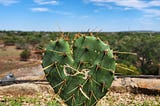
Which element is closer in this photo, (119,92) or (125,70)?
(119,92)

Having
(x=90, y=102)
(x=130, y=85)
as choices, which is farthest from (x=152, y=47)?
(x=90, y=102)

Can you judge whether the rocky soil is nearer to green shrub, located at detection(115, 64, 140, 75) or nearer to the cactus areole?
green shrub, located at detection(115, 64, 140, 75)

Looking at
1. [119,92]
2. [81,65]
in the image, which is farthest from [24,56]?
[81,65]

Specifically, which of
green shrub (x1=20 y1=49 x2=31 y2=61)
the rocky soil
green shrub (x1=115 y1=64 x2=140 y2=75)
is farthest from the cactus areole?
green shrub (x1=20 y1=49 x2=31 y2=61)

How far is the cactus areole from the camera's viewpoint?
12.6 ft

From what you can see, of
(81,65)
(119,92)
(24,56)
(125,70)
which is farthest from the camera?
(24,56)

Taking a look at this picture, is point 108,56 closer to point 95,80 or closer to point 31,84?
point 95,80

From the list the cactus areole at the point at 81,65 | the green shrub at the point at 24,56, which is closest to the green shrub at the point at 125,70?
the cactus areole at the point at 81,65

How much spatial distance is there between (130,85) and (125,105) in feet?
5.93

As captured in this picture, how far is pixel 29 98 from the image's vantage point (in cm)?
784

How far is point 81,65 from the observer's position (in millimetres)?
3871

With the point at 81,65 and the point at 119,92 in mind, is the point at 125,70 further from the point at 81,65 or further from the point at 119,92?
the point at 81,65

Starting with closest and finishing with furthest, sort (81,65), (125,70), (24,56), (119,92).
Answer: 1. (81,65)
2. (119,92)
3. (125,70)
4. (24,56)

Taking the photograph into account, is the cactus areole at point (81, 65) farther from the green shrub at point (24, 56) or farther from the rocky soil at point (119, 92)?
the green shrub at point (24, 56)
